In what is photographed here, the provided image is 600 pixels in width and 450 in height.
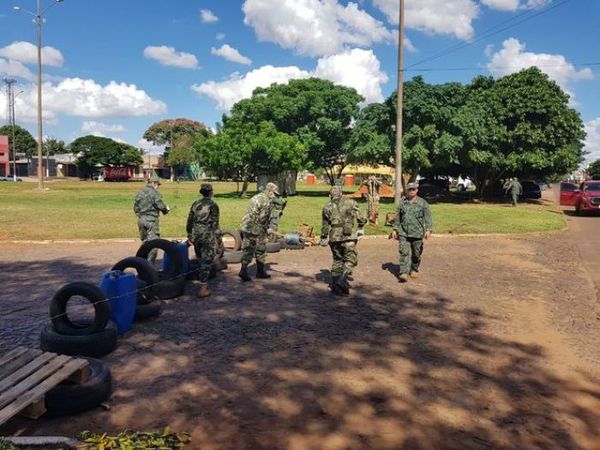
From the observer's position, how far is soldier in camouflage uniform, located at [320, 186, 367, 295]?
329 inches

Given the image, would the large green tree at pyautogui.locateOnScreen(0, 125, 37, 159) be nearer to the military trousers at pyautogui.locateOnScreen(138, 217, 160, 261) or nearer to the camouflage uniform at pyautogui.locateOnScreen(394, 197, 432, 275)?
the military trousers at pyautogui.locateOnScreen(138, 217, 160, 261)

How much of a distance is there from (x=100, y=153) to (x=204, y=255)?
77271 millimetres

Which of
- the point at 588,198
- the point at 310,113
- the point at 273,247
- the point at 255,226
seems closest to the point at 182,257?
the point at 255,226

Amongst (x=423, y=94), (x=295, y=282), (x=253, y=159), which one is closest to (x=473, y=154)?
(x=423, y=94)

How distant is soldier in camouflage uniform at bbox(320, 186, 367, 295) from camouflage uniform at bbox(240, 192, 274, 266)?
1.24 m

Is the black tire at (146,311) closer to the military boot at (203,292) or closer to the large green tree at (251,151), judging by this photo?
the military boot at (203,292)

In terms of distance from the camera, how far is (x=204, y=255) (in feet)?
27.4

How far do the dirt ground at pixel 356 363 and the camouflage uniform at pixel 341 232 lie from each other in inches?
21.7

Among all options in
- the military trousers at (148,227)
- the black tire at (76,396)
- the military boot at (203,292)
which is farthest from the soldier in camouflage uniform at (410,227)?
the black tire at (76,396)

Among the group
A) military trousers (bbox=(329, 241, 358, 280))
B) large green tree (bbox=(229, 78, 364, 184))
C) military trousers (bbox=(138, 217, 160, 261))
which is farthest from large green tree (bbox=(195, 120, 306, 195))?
military trousers (bbox=(329, 241, 358, 280))

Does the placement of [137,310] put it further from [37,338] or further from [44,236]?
[44,236]

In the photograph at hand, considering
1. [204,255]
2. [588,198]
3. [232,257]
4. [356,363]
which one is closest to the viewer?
[356,363]

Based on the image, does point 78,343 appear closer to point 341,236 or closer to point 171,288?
point 171,288

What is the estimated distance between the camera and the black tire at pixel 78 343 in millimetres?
5266
